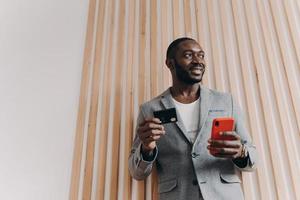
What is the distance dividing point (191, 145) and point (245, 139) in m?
0.23

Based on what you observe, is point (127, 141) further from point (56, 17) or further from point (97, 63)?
point (56, 17)

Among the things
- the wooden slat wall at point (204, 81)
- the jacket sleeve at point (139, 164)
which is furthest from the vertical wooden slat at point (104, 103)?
the jacket sleeve at point (139, 164)

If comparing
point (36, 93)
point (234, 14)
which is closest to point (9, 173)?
point (36, 93)

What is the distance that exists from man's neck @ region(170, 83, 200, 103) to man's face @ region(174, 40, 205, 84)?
4 cm

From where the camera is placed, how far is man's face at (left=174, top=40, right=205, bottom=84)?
58.4 inches

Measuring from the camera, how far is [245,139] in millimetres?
1362

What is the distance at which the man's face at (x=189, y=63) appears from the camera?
1483 mm

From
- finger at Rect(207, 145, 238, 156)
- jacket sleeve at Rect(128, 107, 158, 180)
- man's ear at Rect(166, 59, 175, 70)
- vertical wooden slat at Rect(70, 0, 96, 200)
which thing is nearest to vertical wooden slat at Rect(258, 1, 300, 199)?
finger at Rect(207, 145, 238, 156)

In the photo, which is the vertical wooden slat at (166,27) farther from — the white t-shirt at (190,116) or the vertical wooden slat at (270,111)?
the vertical wooden slat at (270,111)

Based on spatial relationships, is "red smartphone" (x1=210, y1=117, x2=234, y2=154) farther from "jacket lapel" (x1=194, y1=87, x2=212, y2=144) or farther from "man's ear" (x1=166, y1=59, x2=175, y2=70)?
"man's ear" (x1=166, y1=59, x2=175, y2=70)

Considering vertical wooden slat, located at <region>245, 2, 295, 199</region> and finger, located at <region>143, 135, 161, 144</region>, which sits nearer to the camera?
finger, located at <region>143, 135, 161, 144</region>

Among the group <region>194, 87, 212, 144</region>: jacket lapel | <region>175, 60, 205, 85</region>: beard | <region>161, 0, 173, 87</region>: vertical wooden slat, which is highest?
<region>161, 0, 173, 87</region>: vertical wooden slat

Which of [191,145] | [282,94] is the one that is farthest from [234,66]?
[191,145]

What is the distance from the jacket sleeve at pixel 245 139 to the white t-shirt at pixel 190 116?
0.55ft
